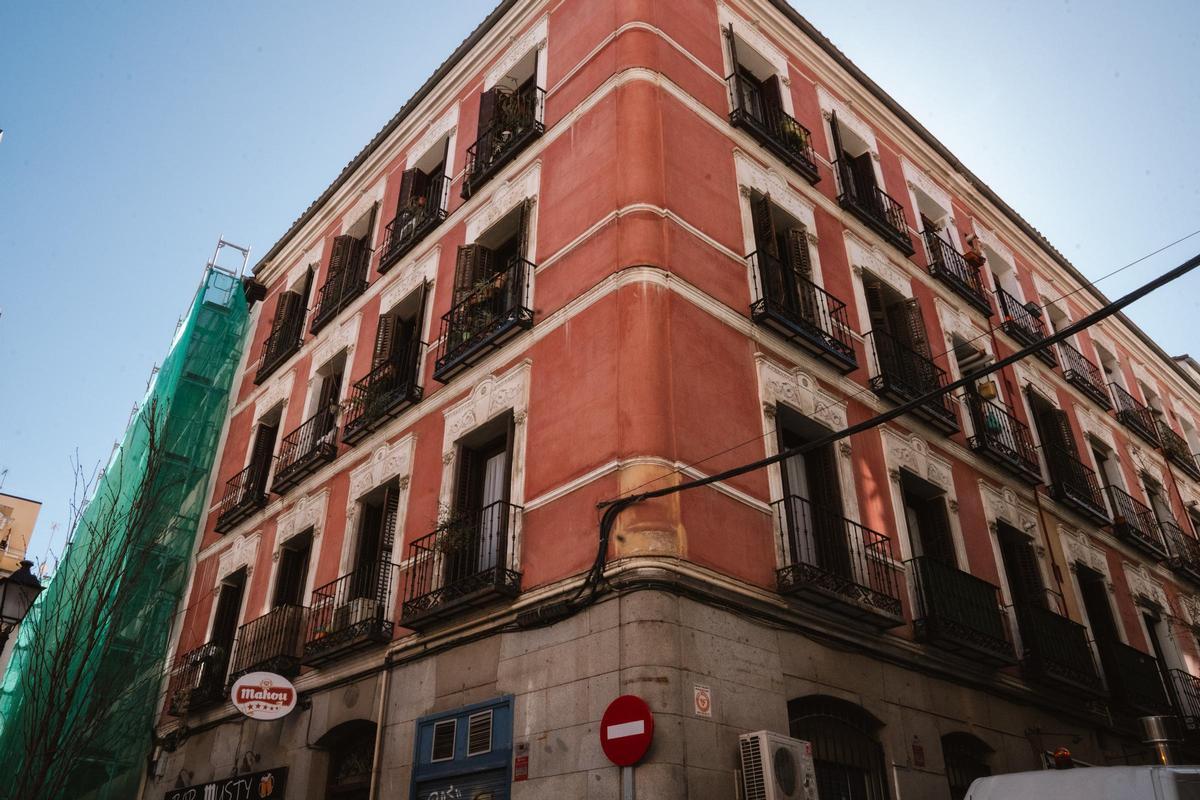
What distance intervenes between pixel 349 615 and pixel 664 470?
5.93m

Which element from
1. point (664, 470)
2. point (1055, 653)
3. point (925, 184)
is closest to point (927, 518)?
point (1055, 653)

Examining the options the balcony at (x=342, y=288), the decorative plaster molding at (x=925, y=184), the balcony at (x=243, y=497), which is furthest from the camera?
the decorative plaster molding at (x=925, y=184)

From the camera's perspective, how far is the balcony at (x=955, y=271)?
1684cm

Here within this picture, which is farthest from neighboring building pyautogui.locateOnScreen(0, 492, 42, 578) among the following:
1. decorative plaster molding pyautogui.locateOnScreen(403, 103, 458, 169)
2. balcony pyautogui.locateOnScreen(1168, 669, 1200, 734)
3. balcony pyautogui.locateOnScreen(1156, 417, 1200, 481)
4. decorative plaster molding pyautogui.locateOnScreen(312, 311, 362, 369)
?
balcony pyautogui.locateOnScreen(1156, 417, 1200, 481)

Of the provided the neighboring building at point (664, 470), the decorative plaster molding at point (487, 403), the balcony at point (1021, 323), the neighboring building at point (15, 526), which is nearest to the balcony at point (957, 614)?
the neighboring building at point (664, 470)

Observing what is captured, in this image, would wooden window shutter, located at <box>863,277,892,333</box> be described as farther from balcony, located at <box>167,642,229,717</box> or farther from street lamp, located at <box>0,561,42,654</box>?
balcony, located at <box>167,642,229,717</box>

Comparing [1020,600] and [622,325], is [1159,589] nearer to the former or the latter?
[1020,600]

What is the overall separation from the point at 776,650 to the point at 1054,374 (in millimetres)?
13296

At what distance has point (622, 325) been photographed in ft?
35.0

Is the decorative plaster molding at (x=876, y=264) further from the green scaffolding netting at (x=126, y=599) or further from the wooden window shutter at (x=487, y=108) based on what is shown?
the green scaffolding netting at (x=126, y=599)

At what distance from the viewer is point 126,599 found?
14.0 metres

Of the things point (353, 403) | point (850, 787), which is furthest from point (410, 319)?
point (850, 787)

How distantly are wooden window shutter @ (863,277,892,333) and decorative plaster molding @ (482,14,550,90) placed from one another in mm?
7087

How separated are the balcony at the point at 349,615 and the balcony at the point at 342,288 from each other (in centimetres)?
634
